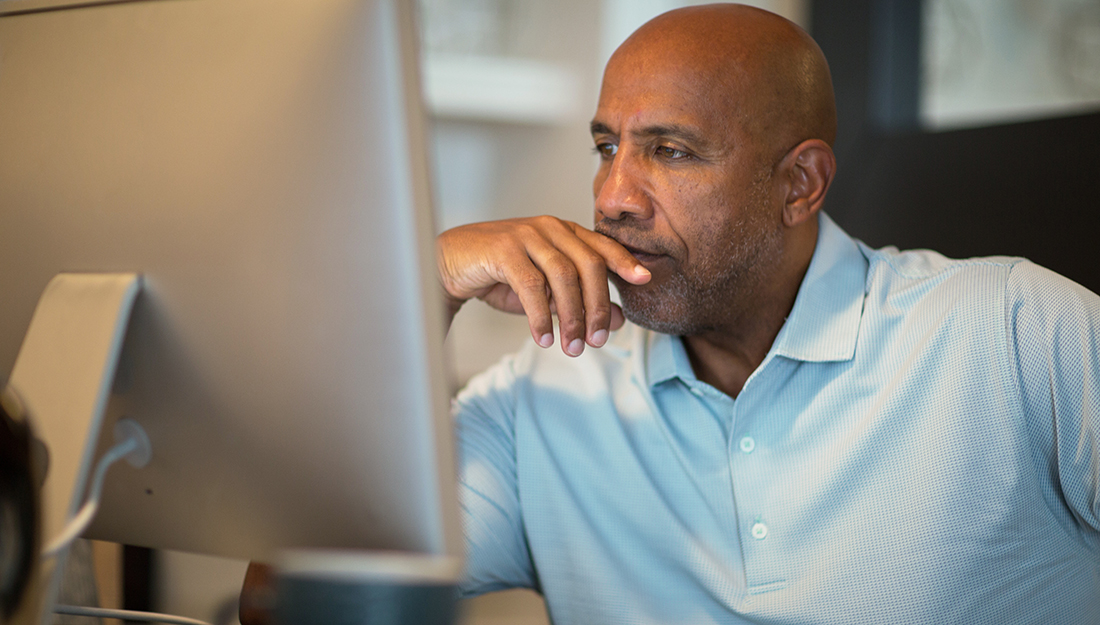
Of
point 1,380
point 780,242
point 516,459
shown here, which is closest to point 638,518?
point 516,459

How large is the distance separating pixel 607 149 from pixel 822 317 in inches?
15.8

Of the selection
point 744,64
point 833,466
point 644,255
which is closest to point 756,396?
point 833,466

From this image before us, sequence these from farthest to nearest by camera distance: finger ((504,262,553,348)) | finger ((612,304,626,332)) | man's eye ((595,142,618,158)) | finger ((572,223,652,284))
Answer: man's eye ((595,142,618,158)), finger ((612,304,626,332)), finger ((572,223,652,284)), finger ((504,262,553,348))

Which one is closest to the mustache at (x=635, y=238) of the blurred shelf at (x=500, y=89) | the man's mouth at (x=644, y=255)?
the man's mouth at (x=644, y=255)

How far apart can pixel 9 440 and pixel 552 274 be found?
0.56 meters

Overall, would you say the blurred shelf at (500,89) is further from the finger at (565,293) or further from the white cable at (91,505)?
the white cable at (91,505)

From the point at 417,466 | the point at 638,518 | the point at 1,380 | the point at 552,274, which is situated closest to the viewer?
the point at 417,466

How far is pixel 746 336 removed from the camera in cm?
124

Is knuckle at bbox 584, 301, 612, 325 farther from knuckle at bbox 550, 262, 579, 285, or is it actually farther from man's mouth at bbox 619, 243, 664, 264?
man's mouth at bbox 619, 243, 664, 264

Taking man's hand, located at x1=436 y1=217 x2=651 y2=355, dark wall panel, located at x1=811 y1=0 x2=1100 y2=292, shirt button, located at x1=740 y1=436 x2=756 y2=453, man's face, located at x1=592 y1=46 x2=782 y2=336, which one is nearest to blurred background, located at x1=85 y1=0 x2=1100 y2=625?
dark wall panel, located at x1=811 y1=0 x2=1100 y2=292

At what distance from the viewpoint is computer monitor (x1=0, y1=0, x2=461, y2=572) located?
49 centimetres

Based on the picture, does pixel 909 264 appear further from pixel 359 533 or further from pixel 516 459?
pixel 359 533

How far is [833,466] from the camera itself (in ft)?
3.32

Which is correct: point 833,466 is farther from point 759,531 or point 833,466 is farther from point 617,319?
point 617,319
